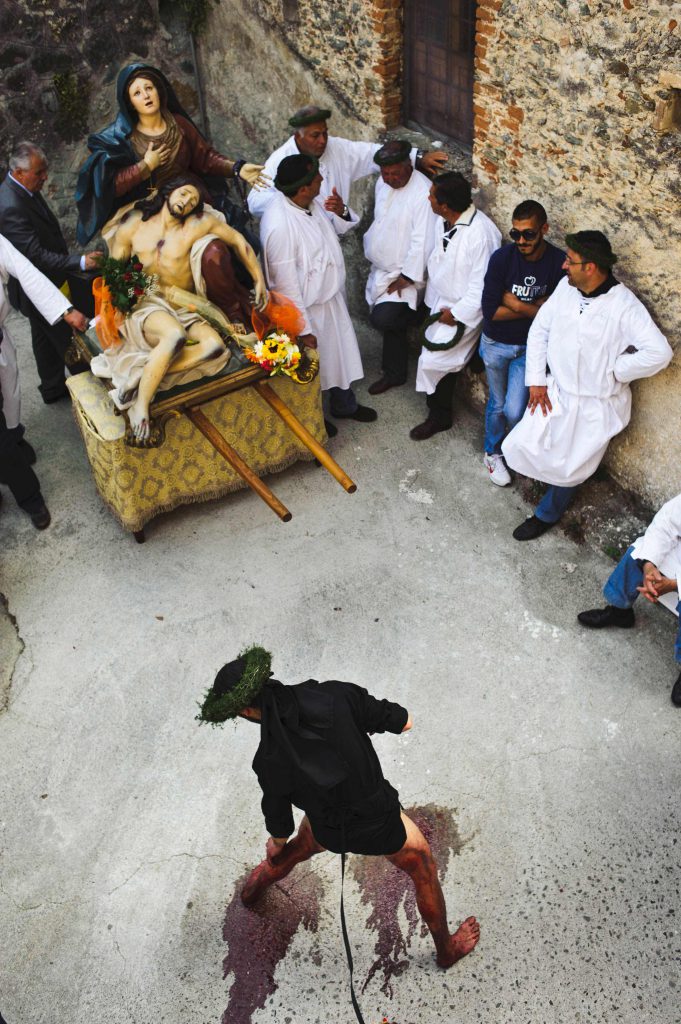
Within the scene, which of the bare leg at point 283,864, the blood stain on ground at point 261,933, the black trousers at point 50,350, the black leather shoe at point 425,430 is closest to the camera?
the bare leg at point 283,864

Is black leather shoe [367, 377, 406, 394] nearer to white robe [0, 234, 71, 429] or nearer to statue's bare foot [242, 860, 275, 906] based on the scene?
white robe [0, 234, 71, 429]

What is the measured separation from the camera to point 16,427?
5859 millimetres

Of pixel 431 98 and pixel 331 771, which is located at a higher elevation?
pixel 431 98

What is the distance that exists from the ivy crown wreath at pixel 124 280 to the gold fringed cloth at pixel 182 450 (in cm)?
65

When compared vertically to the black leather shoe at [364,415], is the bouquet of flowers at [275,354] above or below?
above

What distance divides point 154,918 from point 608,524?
3223 mm

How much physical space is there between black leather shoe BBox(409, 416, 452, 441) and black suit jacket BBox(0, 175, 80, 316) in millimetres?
2454

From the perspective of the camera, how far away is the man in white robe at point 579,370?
184 inches

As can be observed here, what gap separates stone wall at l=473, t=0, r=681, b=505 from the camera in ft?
14.4

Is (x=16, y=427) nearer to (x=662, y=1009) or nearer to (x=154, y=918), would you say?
(x=154, y=918)

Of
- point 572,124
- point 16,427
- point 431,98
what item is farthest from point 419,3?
point 16,427

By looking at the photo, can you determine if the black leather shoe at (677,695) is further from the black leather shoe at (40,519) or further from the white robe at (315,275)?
the black leather shoe at (40,519)

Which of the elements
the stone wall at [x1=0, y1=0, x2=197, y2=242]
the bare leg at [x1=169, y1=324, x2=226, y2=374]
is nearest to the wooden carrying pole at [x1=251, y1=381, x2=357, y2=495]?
the bare leg at [x1=169, y1=324, x2=226, y2=374]

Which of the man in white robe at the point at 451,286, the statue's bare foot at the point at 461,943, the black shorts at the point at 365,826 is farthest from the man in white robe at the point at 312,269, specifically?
the statue's bare foot at the point at 461,943
